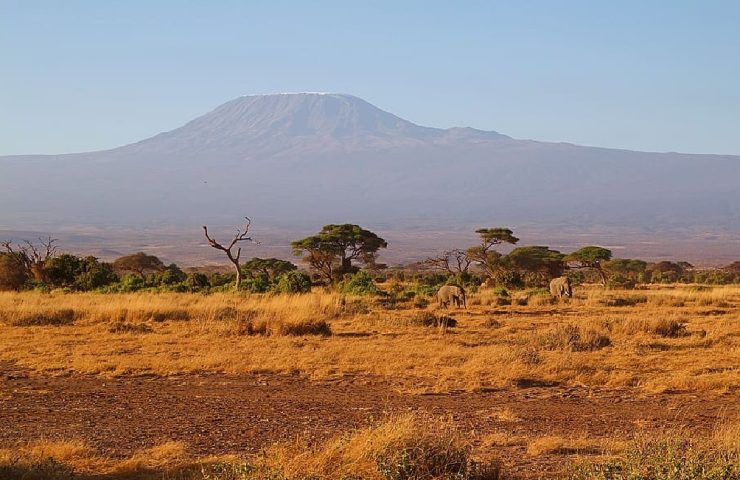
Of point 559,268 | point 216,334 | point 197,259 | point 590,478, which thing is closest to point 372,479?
point 590,478

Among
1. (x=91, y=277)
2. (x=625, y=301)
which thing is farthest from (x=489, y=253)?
(x=91, y=277)

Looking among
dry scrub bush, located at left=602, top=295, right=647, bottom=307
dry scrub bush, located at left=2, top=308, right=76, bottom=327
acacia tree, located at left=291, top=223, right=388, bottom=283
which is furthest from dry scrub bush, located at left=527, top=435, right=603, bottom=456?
acacia tree, located at left=291, top=223, right=388, bottom=283

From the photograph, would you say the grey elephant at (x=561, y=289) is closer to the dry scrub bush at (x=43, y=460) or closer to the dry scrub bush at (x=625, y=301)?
the dry scrub bush at (x=625, y=301)

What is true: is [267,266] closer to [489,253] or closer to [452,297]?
[489,253]

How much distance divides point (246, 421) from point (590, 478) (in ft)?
15.4

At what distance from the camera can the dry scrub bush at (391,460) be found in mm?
6762

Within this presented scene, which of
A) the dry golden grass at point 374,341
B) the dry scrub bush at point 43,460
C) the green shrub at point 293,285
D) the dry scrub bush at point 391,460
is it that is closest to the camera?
the dry scrub bush at point 391,460

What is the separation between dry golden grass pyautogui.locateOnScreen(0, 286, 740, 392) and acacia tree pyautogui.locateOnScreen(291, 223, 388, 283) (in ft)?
52.8

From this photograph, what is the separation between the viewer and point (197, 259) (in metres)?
98.8

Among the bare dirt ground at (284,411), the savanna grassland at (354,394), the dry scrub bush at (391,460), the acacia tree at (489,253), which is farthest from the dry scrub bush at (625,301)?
the dry scrub bush at (391,460)

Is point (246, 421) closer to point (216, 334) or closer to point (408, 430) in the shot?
point (408, 430)

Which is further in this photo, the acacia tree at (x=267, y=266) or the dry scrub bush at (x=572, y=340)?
the acacia tree at (x=267, y=266)

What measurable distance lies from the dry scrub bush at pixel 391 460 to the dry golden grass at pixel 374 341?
458 centimetres

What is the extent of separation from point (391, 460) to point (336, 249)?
114ft
